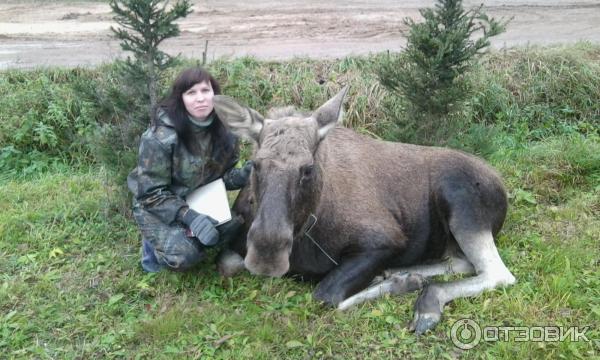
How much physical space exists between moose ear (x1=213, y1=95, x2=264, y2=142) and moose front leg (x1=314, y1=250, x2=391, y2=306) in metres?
1.41

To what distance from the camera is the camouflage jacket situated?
5406 millimetres

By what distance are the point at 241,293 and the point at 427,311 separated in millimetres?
1650

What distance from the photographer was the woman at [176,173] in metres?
5.40

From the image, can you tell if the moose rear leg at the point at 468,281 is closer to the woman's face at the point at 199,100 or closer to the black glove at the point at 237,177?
→ the black glove at the point at 237,177

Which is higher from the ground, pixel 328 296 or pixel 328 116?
pixel 328 116

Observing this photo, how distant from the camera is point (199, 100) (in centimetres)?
543

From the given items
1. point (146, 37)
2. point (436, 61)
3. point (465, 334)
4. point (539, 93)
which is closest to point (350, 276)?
point (465, 334)

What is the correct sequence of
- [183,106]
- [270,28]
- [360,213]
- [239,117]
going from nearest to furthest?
[239,117]
[183,106]
[360,213]
[270,28]

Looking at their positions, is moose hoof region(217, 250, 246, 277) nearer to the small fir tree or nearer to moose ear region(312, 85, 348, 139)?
moose ear region(312, 85, 348, 139)

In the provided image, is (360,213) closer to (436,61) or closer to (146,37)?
(436,61)

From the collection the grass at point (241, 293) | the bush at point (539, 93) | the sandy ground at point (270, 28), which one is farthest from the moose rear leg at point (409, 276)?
the sandy ground at point (270, 28)

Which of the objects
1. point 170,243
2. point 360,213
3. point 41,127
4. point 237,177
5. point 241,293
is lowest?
point 241,293

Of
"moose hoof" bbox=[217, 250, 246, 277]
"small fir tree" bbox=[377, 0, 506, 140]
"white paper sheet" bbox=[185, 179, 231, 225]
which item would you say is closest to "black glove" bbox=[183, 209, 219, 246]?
"white paper sheet" bbox=[185, 179, 231, 225]

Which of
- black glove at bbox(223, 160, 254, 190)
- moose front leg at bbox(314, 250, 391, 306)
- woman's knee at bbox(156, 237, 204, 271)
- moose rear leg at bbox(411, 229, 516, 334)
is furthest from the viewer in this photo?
black glove at bbox(223, 160, 254, 190)
